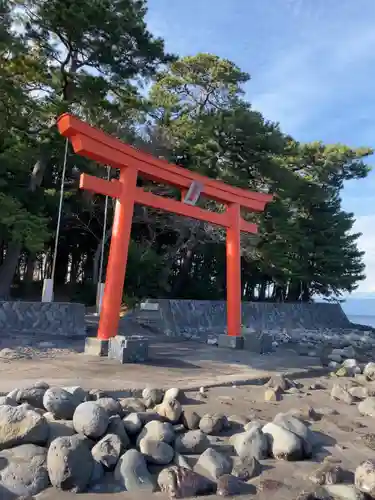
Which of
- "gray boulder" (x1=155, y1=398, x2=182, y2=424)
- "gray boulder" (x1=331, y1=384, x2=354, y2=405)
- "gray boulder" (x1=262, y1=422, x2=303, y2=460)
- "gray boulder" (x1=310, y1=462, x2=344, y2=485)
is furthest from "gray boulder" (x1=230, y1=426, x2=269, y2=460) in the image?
"gray boulder" (x1=331, y1=384, x2=354, y2=405)

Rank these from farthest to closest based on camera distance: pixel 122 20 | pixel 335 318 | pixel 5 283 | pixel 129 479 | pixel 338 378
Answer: pixel 335 318 < pixel 5 283 < pixel 122 20 < pixel 338 378 < pixel 129 479

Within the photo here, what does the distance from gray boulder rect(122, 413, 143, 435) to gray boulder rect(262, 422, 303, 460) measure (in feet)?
4.36

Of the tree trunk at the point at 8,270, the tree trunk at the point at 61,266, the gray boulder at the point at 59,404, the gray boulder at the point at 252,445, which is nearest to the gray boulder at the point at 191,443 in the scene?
the gray boulder at the point at 252,445

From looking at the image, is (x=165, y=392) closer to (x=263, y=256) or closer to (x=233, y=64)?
(x=263, y=256)

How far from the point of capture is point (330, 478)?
4.01 meters

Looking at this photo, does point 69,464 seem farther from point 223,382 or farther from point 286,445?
point 223,382

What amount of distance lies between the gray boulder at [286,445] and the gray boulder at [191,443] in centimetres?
67

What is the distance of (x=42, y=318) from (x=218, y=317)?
8288 millimetres

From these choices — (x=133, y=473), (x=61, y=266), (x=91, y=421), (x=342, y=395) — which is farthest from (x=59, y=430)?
(x=61, y=266)

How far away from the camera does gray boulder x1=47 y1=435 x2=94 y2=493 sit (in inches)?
142

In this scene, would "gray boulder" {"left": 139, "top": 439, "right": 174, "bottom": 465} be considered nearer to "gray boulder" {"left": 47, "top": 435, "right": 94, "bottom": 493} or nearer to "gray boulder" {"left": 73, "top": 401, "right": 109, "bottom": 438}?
"gray boulder" {"left": 73, "top": 401, "right": 109, "bottom": 438}

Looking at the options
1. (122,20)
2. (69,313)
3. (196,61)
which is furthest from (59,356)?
(196,61)

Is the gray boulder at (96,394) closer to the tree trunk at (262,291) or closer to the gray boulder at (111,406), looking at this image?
the gray boulder at (111,406)

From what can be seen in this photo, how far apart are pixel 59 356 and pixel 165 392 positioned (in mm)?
3980
